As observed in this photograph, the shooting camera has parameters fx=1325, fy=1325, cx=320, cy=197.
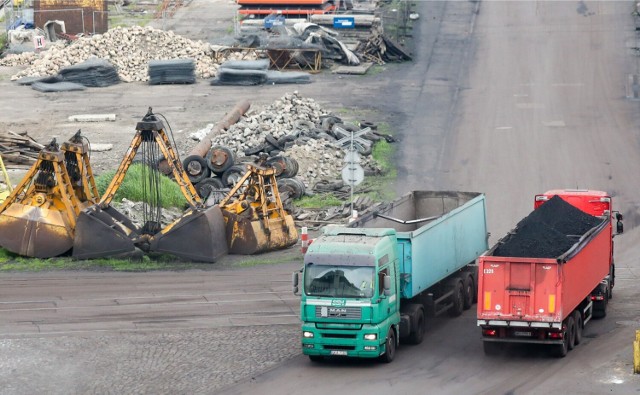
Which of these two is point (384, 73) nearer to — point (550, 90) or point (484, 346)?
point (550, 90)

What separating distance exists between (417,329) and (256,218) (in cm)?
1039

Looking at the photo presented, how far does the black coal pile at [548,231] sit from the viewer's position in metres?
28.0

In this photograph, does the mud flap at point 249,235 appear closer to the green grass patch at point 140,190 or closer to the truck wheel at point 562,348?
the green grass patch at point 140,190

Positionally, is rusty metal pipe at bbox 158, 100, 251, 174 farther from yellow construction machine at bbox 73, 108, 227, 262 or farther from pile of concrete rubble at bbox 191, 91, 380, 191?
yellow construction machine at bbox 73, 108, 227, 262

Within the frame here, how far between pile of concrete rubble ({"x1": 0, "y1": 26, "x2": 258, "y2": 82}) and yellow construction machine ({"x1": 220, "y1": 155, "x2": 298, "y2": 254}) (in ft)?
96.9

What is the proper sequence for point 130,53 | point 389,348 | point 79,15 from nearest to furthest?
point 389,348, point 130,53, point 79,15

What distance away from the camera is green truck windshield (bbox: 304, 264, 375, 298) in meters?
27.0

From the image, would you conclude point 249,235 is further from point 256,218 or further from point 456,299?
point 456,299

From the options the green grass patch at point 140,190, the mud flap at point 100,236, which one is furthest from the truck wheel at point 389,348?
the green grass patch at point 140,190

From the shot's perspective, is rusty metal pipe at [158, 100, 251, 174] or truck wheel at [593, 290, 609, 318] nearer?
truck wheel at [593, 290, 609, 318]

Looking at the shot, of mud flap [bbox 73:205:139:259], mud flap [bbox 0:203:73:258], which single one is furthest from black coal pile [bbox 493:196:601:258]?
mud flap [bbox 0:203:73:258]

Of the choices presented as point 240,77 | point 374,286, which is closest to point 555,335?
point 374,286

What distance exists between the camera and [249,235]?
38.0 metres

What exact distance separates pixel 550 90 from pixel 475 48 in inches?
359
